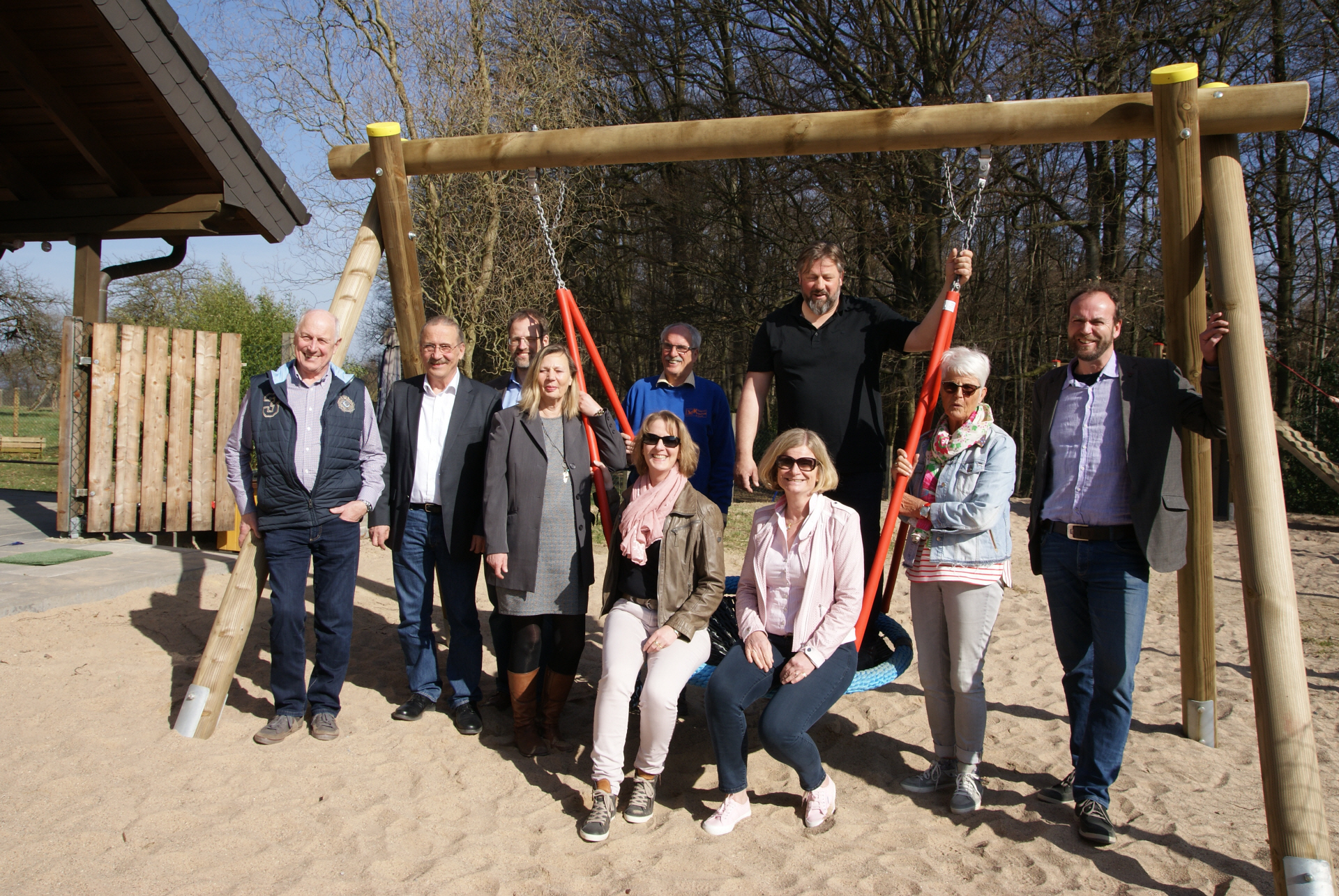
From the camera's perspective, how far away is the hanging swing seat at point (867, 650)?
2965 mm

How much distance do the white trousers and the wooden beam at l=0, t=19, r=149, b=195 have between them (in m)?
4.78

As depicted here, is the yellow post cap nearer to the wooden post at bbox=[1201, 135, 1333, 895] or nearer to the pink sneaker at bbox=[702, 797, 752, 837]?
the wooden post at bbox=[1201, 135, 1333, 895]

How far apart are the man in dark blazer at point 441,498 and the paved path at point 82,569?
2237mm

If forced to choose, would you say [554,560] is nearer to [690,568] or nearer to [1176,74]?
[690,568]

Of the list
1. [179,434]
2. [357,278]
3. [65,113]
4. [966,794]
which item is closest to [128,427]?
[179,434]

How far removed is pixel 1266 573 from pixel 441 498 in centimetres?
268

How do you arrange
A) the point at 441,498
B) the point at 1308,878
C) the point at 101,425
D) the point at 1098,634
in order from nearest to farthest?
the point at 1308,878 → the point at 1098,634 → the point at 441,498 → the point at 101,425

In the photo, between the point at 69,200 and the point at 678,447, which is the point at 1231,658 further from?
the point at 69,200

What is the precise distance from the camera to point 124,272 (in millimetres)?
6680

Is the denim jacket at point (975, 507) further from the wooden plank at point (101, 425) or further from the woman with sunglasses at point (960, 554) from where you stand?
the wooden plank at point (101, 425)

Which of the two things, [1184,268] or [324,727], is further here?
[324,727]

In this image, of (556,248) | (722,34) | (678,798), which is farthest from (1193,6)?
(678,798)

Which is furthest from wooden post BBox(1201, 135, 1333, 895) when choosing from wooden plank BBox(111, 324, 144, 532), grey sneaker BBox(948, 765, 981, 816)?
wooden plank BBox(111, 324, 144, 532)

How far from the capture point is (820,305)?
3.24m
